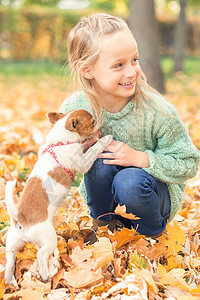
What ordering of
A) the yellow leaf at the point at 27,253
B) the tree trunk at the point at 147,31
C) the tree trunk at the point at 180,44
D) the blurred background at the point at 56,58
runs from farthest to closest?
the tree trunk at the point at 180,44 → the tree trunk at the point at 147,31 → the blurred background at the point at 56,58 → the yellow leaf at the point at 27,253

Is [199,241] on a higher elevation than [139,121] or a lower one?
lower

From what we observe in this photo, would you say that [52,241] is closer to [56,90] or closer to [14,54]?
[56,90]

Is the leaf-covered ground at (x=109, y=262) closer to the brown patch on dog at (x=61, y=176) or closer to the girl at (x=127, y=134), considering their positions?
the girl at (x=127, y=134)

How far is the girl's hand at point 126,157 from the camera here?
2141 mm

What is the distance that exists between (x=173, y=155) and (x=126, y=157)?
0.28 m

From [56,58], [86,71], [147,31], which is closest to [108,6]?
[56,58]

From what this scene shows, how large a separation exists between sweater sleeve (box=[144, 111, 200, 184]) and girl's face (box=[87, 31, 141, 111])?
312 millimetres

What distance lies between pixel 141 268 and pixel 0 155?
6.51 ft

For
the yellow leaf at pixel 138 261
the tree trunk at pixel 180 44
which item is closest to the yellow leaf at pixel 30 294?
the yellow leaf at pixel 138 261

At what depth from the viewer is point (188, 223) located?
244cm

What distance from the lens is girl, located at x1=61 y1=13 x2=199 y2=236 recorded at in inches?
81.5

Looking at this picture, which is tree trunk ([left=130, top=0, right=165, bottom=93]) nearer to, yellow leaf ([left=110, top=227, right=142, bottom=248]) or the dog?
the dog

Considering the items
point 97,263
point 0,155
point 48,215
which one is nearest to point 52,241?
point 48,215

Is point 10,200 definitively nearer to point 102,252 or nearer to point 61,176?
point 61,176
